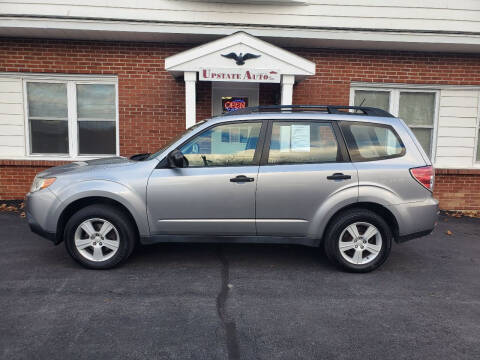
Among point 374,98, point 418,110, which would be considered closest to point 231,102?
point 374,98

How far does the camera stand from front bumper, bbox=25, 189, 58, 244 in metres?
4.17

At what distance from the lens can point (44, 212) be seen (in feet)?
13.7

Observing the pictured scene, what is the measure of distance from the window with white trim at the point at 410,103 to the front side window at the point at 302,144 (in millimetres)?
4293

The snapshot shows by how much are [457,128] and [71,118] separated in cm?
833

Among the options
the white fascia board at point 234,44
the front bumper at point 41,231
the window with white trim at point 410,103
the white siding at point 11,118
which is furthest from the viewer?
the window with white trim at point 410,103

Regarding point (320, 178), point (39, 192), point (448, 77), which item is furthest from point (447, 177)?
point (39, 192)

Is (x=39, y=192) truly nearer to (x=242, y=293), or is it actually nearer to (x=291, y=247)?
(x=242, y=293)

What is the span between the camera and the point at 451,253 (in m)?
5.31

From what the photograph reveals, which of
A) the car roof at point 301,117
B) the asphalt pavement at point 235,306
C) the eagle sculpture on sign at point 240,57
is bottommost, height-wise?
the asphalt pavement at point 235,306

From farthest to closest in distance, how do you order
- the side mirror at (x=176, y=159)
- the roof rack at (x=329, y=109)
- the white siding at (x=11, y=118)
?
the white siding at (x=11, y=118), the roof rack at (x=329, y=109), the side mirror at (x=176, y=159)

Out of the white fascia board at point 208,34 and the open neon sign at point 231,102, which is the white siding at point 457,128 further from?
the open neon sign at point 231,102

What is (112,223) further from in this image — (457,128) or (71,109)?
(457,128)

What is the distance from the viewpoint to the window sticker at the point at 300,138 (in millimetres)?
4305

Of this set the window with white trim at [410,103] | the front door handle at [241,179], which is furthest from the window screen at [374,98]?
the front door handle at [241,179]
